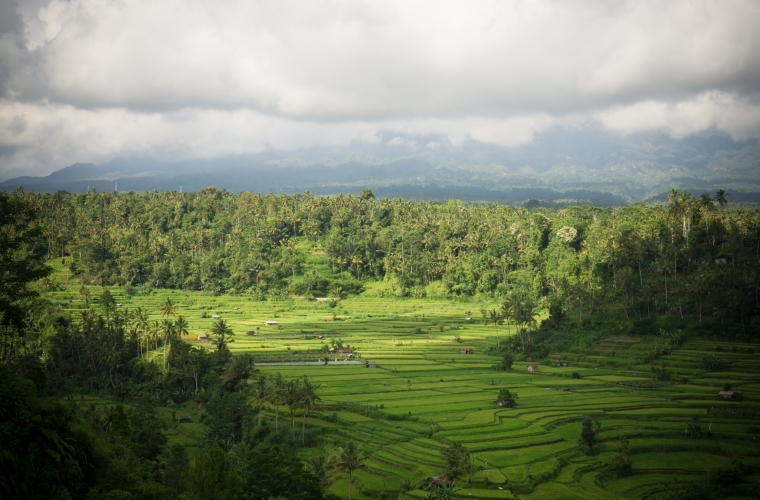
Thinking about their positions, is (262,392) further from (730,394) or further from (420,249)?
(420,249)

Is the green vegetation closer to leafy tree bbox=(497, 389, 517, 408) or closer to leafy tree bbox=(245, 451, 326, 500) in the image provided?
leafy tree bbox=(245, 451, 326, 500)

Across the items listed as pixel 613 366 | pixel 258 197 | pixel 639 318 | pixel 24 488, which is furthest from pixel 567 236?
pixel 24 488

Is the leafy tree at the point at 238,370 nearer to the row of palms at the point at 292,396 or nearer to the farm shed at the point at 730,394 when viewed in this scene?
the row of palms at the point at 292,396

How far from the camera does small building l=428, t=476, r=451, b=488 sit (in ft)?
93.2

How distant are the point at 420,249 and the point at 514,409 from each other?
184 feet

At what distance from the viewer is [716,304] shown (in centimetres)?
5238

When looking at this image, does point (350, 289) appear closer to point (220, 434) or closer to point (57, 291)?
point (57, 291)

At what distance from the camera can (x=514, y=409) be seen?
4069 centimetres

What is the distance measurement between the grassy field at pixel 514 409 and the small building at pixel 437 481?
0.67m

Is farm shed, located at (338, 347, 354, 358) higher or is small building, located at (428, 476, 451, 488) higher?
farm shed, located at (338, 347, 354, 358)

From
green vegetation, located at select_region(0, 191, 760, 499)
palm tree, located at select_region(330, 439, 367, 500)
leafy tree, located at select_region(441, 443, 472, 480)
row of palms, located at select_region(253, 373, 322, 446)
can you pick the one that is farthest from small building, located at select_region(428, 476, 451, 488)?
row of palms, located at select_region(253, 373, 322, 446)

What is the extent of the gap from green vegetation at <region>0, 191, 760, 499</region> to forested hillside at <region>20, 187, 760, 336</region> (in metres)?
0.47

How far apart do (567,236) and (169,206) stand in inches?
2804

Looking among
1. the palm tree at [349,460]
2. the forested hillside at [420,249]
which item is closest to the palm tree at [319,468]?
the palm tree at [349,460]
